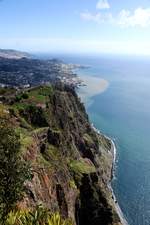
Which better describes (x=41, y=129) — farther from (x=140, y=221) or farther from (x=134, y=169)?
(x=134, y=169)

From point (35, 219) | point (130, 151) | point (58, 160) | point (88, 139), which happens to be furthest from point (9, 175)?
point (130, 151)

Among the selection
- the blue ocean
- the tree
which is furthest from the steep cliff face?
the tree

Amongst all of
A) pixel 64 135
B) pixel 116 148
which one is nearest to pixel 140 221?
pixel 64 135

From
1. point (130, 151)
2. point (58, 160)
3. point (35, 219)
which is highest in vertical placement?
point (35, 219)

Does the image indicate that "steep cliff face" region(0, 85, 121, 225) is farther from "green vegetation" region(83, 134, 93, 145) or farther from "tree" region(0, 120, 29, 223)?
"tree" region(0, 120, 29, 223)

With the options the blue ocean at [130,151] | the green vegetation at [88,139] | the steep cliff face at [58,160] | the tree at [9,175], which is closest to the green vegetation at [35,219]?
the tree at [9,175]

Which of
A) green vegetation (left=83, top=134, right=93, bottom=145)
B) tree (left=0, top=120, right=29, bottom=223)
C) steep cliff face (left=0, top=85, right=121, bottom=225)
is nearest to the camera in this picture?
tree (left=0, top=120, right=29, bottom=223)

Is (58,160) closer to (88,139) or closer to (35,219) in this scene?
(88,139)

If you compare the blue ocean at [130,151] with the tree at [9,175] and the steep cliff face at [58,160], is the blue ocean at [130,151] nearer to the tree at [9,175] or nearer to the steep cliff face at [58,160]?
the steep cliff face at [58,160]
